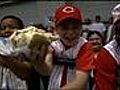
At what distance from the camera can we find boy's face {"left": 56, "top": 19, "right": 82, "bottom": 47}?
3.31 m

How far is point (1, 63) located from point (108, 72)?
741mm

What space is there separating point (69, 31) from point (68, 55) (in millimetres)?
181

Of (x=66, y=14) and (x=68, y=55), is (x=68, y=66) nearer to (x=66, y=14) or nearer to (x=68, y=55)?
(x=68, y=55)

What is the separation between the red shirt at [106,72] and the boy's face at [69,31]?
0.22 meters

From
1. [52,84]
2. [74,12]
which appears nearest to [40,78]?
[52,84]

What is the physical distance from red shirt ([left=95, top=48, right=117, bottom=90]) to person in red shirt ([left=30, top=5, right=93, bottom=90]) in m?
0.07

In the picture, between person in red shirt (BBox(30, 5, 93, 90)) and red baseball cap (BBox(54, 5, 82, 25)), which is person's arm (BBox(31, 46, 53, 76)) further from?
red baseball cap (BBox(54, 5, 82, 25))

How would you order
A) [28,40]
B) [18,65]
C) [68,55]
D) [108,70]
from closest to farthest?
[28,40] < [18,65] < [108,70] < [68,55]

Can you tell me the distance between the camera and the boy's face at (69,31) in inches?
130

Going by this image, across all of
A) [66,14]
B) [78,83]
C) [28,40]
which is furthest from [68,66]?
[28,40]

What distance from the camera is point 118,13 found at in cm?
344

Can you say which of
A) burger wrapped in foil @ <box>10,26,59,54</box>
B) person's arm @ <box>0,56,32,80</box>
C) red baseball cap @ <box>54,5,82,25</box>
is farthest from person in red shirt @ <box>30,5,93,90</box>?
burger wrapped in foil @ <box>10,26,59,54</box>

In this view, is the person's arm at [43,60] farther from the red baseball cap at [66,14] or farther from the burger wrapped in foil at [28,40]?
the red baseball cap at [66,14]

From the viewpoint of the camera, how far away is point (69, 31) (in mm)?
3314
